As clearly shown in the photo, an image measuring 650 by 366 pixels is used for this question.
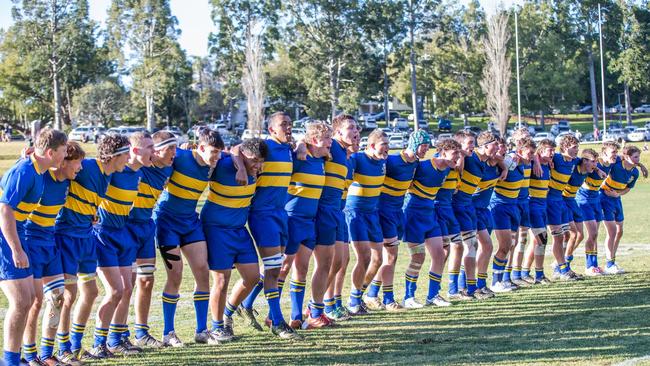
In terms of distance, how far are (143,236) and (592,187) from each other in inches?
334

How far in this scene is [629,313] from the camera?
10.1 m

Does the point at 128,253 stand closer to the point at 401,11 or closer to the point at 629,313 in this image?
the point at 629,313

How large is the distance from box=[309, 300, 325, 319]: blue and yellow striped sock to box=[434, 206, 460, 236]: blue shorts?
245 centimetres

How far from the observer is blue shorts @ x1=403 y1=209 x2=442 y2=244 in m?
11.3

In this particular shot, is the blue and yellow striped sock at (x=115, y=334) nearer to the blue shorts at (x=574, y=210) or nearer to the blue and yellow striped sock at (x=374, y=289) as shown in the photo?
the blue and yellow striped sock at (x=374, y=289)

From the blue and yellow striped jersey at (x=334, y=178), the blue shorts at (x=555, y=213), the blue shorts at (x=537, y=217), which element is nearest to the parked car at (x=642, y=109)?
the blue shorts at (x=555, y=213)

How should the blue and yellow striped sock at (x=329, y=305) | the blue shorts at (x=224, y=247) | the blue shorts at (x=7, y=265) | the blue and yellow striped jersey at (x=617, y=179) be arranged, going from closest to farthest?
the blue shorts at (x=7, y=265) → the blue shorts at (x=224, y=247) → the blue and yellow striped sock at (x=329, y=305) → the blue and yellow striped jersey at (x=617, y=179)

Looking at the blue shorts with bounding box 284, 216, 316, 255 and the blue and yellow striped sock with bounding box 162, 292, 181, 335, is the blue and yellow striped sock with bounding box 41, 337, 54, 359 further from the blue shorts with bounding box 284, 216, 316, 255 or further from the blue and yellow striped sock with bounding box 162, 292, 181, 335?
the blue shorts with bounding box 284, 216, 316, 255

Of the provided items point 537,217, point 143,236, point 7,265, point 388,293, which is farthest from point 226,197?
point 537,217

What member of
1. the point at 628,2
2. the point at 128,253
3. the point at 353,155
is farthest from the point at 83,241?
the point at 628,2

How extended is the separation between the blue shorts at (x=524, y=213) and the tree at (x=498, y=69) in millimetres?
51469

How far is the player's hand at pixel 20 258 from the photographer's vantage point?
7.01m

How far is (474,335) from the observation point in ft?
29.8

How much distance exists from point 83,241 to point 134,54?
62383 mm
